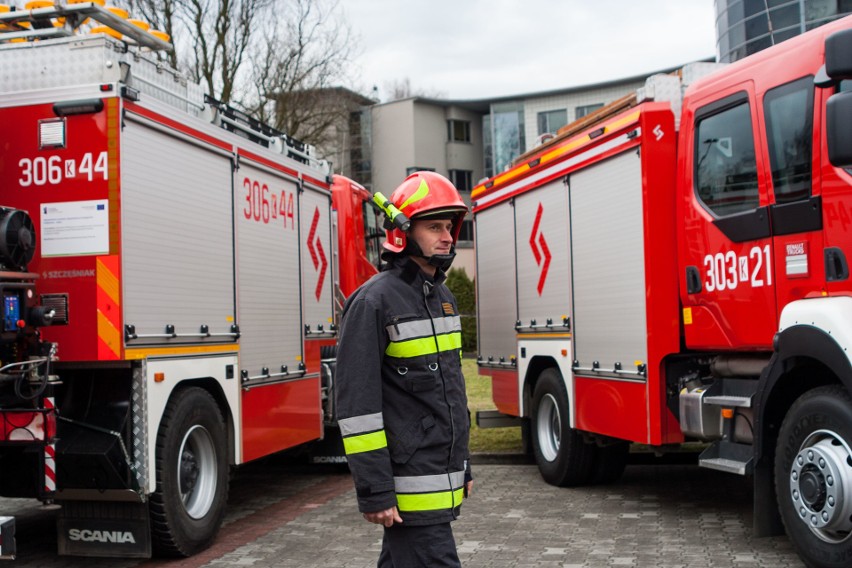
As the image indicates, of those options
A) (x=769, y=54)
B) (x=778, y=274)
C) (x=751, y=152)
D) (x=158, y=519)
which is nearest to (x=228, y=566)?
(x=158, y=519)

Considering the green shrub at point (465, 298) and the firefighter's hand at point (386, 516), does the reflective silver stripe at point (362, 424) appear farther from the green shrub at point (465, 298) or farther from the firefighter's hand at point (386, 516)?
the green shrub at point (465, 298)

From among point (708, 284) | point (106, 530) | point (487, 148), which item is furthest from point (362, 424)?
point (487, 148)

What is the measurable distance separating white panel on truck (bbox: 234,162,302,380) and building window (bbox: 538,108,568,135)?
139 ft

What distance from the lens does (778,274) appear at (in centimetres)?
582

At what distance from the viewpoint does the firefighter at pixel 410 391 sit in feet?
11.1

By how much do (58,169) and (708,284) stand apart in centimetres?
434

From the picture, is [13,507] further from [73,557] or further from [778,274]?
[778,274]

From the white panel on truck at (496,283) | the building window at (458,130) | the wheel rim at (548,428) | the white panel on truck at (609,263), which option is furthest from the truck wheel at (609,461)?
the building window at (458,130)

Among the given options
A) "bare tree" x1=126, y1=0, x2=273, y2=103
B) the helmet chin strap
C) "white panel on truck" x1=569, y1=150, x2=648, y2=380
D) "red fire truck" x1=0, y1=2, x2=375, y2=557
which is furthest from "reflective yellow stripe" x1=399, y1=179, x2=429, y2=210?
"bare tree" x1=126, y1=0, x2=273, y2=103

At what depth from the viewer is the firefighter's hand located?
3.31 metres

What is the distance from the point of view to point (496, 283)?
10453mm

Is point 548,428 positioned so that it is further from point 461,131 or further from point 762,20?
point 461,131

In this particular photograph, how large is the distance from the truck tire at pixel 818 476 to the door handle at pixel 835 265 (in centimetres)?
61

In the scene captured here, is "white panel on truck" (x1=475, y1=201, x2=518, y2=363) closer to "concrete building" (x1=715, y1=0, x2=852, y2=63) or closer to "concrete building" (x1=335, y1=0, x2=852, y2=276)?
"concrete building" (x1=715, y1=0, x2=852, y2=63)
